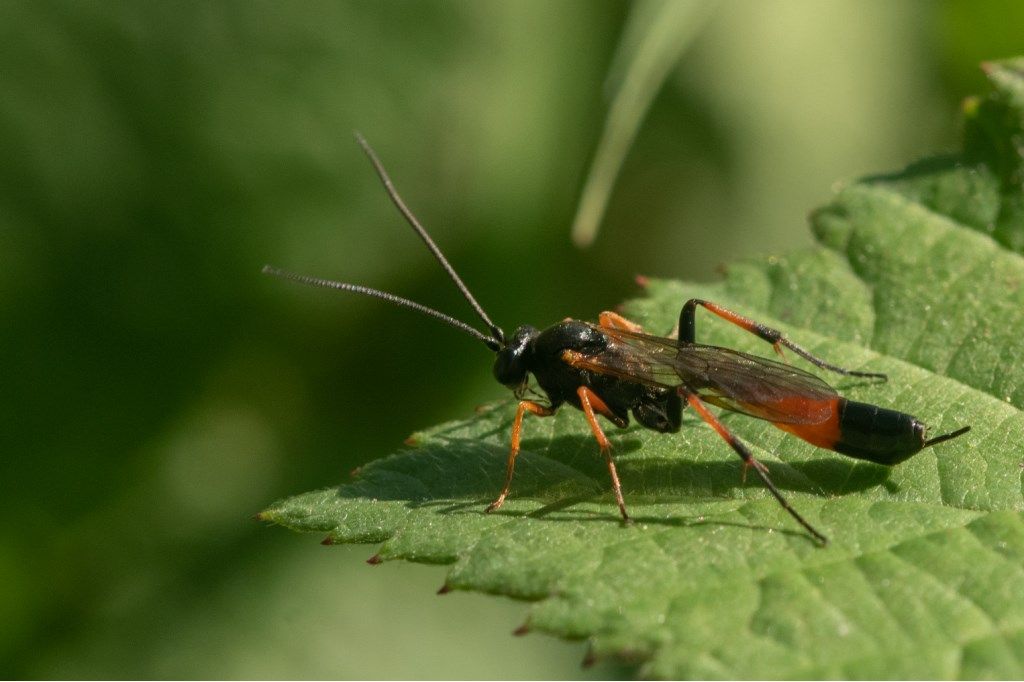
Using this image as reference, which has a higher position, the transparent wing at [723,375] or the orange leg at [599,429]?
the transparent wing at [723,375]

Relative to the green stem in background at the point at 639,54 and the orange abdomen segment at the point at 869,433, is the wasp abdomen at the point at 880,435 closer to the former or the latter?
the orange abdomen segment at the point at 869,433

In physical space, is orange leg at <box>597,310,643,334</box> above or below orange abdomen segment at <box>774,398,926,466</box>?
above

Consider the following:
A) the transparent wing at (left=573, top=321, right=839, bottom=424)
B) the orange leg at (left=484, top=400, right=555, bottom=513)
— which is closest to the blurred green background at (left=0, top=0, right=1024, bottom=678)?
the orange leg at (left=484, top=400, right=555, bottom=513)

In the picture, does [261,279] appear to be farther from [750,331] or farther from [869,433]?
[869,433]

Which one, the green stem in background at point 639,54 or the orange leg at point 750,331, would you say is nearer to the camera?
the orange leg at point 750,331

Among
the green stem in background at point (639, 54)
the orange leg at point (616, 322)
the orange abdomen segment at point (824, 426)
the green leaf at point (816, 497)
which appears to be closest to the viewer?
the green leaf at point (816, 497)

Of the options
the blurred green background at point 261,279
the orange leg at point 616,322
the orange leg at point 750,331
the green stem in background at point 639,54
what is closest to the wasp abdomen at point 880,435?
the orange leg at point 750,331

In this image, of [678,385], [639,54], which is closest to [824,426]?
[678,385]

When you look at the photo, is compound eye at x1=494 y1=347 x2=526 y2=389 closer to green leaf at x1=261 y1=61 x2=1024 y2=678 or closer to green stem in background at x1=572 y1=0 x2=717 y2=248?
green leaf at x1=261 y1=61 x2=1024 y2=678
